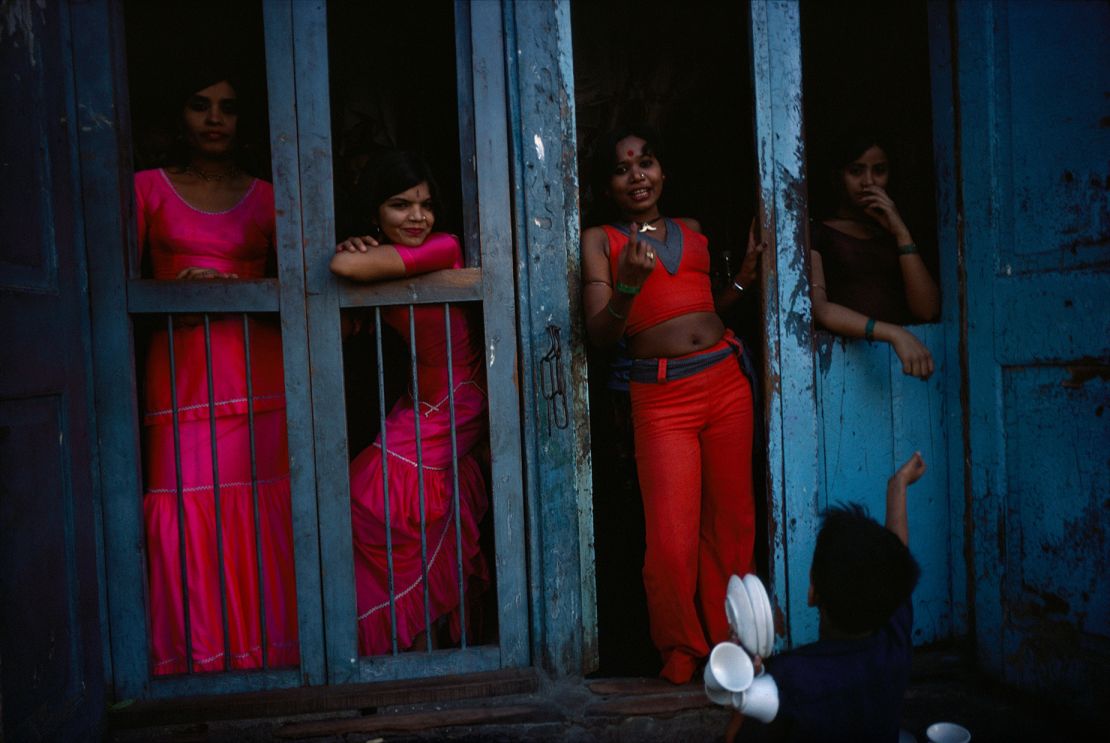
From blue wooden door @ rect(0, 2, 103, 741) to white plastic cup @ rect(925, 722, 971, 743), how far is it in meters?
2.28

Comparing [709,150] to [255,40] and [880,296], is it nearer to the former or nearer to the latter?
[880,296]

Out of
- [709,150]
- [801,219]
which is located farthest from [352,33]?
[801,219]

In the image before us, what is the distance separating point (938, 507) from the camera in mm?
2574

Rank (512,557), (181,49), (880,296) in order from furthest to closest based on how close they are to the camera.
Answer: (181,49)
(880,296)
(512,557)

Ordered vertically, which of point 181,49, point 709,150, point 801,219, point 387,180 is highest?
point 181,49

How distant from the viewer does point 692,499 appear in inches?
97.0

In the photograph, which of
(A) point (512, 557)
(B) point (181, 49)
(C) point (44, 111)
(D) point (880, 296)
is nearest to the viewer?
(C) point (44, 111)

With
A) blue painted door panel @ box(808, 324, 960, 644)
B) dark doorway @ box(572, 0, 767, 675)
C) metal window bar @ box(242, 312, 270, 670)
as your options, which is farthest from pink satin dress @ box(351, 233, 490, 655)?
blue painted door panel @ box(808, 324, 960, 644)

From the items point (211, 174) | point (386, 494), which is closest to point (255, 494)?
point (386, 494)

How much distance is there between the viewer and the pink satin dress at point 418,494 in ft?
8.29

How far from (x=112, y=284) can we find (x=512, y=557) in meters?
1.53

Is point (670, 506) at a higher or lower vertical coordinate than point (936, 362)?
lower

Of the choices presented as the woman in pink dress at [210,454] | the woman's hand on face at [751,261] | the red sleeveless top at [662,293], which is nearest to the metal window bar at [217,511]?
the woman in pink dress at [210,454]

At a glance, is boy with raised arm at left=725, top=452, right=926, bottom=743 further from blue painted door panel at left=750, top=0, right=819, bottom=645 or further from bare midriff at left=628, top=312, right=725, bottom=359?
bare midriff at left=628, top=312, right=725, bottom=359
